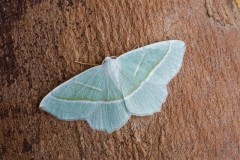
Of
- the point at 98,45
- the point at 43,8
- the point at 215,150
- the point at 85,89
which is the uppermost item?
the point at 43,8

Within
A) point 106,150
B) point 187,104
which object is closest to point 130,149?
point 106,150

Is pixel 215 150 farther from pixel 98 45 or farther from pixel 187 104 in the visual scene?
pixel 98 45

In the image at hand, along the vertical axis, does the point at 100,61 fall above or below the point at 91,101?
above

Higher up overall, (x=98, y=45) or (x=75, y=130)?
(x=98, y=45)
